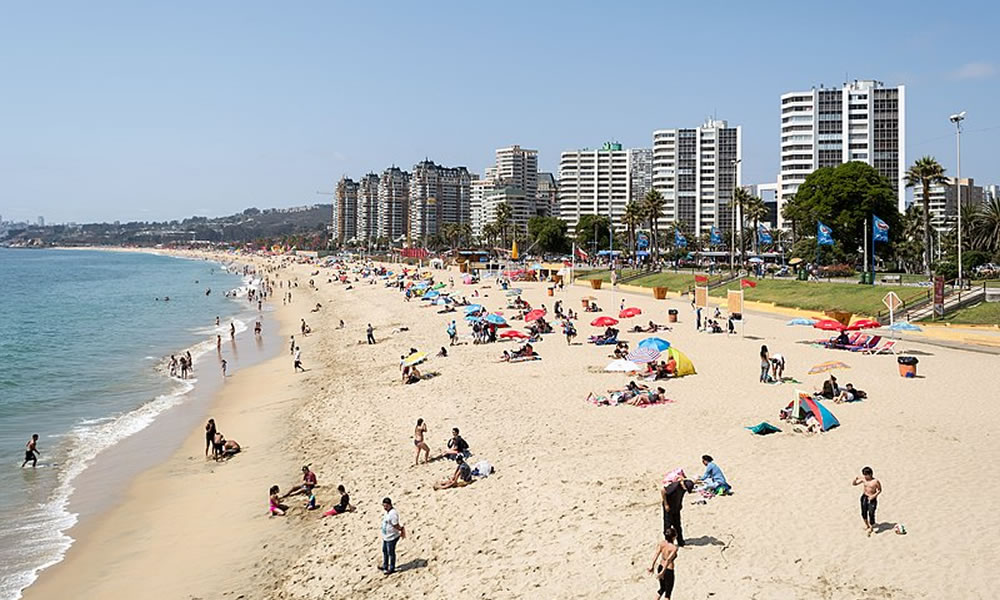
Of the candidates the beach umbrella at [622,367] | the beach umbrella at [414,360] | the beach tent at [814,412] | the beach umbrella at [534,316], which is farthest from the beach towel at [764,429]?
the beach umbrella at [534,316]

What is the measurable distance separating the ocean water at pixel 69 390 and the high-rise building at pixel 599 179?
10422cm

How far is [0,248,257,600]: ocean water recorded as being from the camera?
14.9 metres

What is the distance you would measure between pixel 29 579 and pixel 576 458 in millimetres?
9382

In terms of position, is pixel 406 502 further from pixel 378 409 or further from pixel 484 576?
pixel 378 409

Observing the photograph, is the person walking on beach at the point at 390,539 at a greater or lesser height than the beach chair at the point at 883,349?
lesser

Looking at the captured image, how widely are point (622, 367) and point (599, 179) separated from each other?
5571 inches

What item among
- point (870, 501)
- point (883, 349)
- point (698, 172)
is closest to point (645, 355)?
point (883, 349)

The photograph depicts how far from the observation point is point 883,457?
524 inches

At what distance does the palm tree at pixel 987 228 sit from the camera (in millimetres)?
62697

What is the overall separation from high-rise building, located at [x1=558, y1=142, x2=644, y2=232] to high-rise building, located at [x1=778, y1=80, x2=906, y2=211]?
60.6 meters

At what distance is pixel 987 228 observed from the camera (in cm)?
6450

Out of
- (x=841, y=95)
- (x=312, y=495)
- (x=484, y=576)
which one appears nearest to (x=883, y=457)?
(x=484, y=576)

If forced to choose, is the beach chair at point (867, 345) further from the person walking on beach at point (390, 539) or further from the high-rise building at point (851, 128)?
the high-rise building at point (851, 128)

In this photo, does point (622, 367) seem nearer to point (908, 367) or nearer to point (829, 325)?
point (908, 367)
